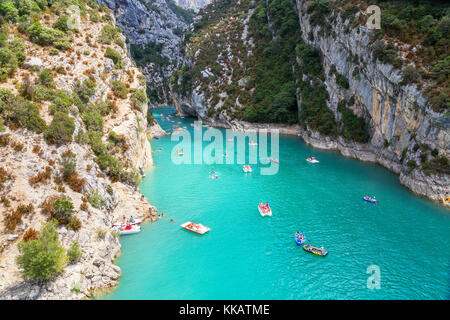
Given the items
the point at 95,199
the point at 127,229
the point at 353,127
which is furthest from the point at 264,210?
the point at 353,127

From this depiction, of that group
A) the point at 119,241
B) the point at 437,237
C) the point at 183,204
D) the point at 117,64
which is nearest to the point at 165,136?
the point at 117,64

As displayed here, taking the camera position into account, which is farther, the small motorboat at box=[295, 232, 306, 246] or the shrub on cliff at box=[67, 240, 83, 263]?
the small motorboat at box=[295, 232, 306, 246]

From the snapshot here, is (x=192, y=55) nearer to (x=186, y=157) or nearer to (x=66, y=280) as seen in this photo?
(x=186, y=157)

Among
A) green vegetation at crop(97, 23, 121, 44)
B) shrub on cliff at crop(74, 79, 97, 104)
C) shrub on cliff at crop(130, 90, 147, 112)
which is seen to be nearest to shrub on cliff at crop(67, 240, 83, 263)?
shrub on cliff at crop(74, 79, 97, 104)

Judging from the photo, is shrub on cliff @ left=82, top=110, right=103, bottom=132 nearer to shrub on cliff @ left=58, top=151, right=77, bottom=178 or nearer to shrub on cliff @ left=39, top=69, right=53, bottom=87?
shrub on cliff @ left=39, top=69, right=53, bottom=87

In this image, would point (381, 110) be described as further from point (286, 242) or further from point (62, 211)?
point (62, 211)
